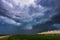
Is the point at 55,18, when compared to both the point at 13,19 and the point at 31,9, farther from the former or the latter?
the point at 13,19

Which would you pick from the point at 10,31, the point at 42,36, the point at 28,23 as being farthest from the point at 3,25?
the point at 42,36

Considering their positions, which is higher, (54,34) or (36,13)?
(36,13)

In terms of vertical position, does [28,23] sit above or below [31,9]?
below

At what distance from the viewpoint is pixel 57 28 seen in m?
3.05

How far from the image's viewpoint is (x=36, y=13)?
308 cm

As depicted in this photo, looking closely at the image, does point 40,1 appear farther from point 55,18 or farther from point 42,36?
point 42,36

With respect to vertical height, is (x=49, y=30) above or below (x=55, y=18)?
below

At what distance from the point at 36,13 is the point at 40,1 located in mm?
210

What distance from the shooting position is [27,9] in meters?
3.10

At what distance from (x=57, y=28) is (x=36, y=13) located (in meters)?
0.42

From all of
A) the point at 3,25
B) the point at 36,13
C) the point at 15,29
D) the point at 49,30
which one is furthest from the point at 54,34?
the point at 3,25

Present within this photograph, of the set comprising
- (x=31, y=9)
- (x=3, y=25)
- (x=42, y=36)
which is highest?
(x=31, y=9)

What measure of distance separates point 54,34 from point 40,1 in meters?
0.59

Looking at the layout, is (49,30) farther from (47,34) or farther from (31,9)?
(31,9)
